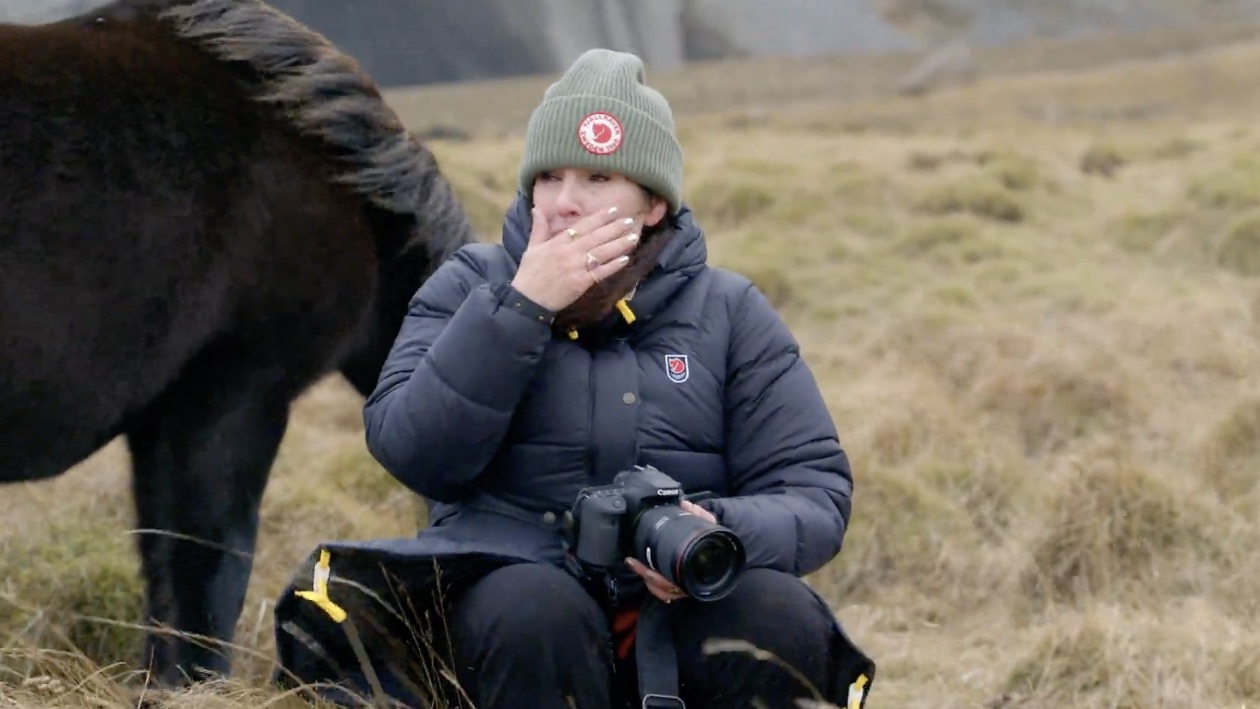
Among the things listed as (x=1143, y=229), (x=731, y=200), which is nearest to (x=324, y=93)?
(x=1143, y=229)

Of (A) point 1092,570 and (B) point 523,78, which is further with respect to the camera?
(B) point 523,78

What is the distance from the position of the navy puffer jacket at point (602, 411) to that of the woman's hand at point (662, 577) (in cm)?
8

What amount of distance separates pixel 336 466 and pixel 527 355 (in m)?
2.93

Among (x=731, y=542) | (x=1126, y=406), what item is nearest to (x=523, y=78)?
(x=1126, y=406)

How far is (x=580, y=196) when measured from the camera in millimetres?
2148

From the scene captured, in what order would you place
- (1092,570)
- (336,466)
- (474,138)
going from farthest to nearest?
(474,138)
(336,466)
(1092,570)

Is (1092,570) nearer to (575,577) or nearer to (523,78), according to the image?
(575,577)

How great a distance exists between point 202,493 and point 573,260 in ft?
4.69

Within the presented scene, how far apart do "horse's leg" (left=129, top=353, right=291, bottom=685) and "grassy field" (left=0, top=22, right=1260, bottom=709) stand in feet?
0.52

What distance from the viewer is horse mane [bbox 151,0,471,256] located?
3.08 meters

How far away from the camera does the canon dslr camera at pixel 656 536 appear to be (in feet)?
5.98

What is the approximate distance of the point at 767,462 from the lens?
215 cm

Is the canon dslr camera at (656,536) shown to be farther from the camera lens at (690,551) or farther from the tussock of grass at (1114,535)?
the tussock of grass at (1114,535)

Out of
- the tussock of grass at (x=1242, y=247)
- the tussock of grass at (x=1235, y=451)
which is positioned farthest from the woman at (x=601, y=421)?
the tussock of grass at (x=1242, y=247)
